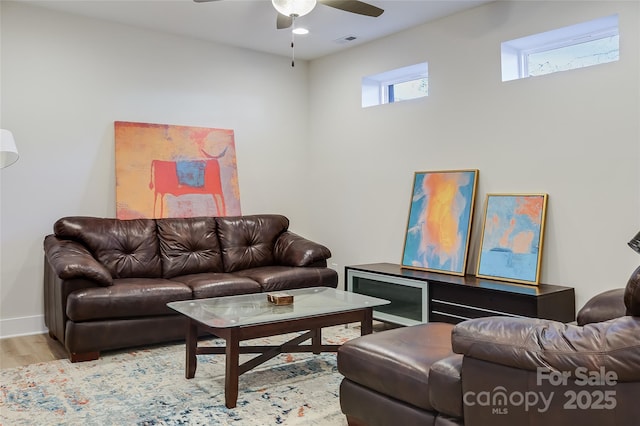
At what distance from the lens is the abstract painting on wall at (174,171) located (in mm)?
4812

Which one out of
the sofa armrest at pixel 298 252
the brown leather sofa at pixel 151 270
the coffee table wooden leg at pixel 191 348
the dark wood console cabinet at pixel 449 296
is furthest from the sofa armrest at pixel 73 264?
the dark wood console cabinet at pixel 449 296

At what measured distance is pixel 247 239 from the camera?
199 inches

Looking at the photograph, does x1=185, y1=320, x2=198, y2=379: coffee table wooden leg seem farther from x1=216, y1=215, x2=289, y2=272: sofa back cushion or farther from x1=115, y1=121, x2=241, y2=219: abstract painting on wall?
x1=115, y1=121, x2=241, y2=219: abstract painting on wall

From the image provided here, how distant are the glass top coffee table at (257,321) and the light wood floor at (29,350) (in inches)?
47.6

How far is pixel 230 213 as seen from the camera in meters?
5.34

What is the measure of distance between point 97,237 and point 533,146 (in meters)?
3.59

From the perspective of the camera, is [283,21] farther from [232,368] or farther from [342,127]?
[232,368]

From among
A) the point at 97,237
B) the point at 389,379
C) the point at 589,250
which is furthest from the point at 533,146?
the point at 97,237

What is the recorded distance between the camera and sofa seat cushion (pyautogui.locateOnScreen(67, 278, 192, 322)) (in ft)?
11.6

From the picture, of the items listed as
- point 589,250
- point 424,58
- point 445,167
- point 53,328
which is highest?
point 424,58

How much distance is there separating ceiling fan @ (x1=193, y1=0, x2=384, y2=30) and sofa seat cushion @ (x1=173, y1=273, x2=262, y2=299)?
6.73 feet

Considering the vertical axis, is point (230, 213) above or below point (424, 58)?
below

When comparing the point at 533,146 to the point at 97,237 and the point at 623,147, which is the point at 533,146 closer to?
the point at 623,147

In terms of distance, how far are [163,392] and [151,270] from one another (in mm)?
1687
